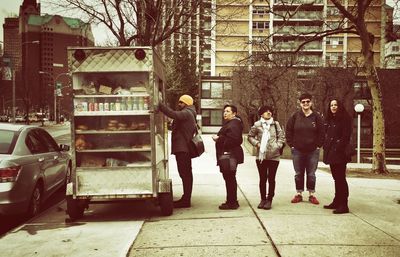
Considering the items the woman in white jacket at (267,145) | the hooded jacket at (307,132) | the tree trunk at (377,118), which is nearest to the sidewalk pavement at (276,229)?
the woman in white jacket at (267,145)

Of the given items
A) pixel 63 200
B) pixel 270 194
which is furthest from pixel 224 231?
pixel 63 200

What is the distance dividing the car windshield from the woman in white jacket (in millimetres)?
3855

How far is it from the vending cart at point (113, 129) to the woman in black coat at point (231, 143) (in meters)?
1.02

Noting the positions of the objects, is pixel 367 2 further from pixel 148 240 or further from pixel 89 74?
pixel 148 240

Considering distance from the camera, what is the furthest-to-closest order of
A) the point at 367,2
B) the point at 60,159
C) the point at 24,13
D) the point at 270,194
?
the point at 24,13 < the point at 367,2 < the point at 60,159 < the point at 270,194

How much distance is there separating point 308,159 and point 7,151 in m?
4.93

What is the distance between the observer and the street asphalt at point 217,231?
5480 millimetres

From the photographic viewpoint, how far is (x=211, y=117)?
62625 mm

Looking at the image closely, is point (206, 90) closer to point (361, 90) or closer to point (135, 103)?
point (361, 90)

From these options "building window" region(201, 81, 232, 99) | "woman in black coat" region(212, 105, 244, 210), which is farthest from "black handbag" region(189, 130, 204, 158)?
"building window" region(201, 81, 232, 99)

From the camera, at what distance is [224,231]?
20.6 feet

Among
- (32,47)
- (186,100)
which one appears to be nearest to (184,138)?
(186,100)

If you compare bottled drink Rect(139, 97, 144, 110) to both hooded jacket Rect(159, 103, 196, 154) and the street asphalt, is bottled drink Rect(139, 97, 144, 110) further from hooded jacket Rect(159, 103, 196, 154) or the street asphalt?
the street asphalt

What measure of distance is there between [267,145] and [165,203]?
1.91m
